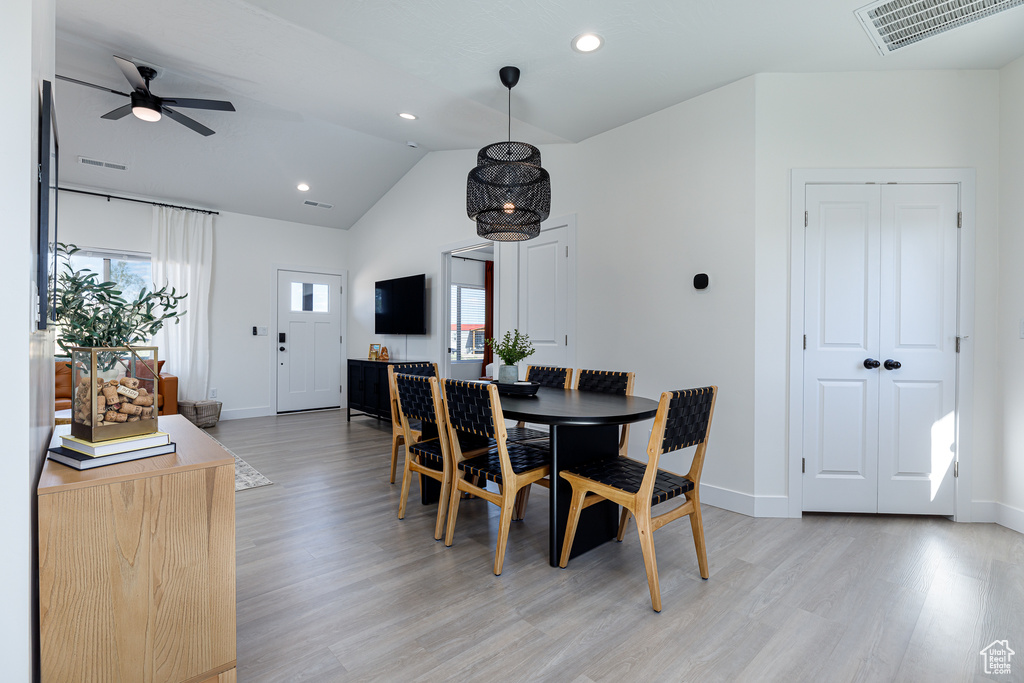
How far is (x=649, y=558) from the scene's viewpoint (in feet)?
6.31

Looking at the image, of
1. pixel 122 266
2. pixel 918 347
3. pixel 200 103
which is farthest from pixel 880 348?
pixel 122 266

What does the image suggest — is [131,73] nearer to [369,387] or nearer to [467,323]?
[369,387]

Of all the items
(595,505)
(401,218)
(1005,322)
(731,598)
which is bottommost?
(731,598)

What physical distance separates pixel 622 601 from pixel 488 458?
93 centimetres

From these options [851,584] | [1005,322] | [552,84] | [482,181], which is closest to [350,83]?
[482,181]

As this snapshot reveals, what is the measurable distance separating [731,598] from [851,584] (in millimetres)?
583

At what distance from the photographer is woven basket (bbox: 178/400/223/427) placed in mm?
5512

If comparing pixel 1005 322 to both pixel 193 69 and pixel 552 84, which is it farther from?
pixel 193 69

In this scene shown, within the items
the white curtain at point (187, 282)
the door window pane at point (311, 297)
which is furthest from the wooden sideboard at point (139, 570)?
the door window pane at point (311, 297)

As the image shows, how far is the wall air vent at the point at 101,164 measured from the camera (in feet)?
15.6

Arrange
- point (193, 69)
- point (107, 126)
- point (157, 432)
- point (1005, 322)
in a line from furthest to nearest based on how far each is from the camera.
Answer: point (107, 126) < point (193, 69) < point (1005, 322) < point (157, 432)

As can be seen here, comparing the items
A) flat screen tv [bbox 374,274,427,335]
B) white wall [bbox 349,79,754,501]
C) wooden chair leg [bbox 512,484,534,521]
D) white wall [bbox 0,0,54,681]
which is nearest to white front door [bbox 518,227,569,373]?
white wall [bbox 349,79,754,501]

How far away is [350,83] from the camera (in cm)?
327

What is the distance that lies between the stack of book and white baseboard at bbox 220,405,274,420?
17.2 ft
